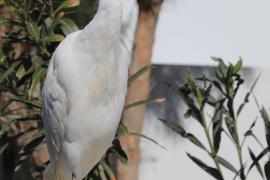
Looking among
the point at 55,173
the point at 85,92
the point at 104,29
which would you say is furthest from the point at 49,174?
the point at 104,29

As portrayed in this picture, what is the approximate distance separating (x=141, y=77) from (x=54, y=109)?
2.35 m

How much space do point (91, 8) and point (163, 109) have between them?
0.98 meters

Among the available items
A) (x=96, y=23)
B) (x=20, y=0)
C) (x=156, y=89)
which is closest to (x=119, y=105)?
(x=96, y=23)

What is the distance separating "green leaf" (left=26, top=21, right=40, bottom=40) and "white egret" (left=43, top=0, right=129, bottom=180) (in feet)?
3.44

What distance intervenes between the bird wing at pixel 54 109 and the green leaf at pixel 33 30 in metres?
1.04

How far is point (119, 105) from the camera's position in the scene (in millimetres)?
2842

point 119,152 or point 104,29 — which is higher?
point 104,29

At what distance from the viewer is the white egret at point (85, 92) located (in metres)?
2.61

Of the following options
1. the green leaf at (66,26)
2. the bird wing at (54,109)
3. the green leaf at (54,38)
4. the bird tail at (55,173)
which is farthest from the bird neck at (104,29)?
the green leaf at (66,26)

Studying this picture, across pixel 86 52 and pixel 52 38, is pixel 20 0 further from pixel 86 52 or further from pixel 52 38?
pixel 86 52

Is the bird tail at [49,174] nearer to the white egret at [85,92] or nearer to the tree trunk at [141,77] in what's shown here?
the white egret at [85,92]

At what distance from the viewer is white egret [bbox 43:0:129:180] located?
2605 mm

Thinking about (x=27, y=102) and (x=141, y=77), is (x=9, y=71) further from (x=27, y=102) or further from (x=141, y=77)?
(x=141, y=77)

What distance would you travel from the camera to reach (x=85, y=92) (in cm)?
271
